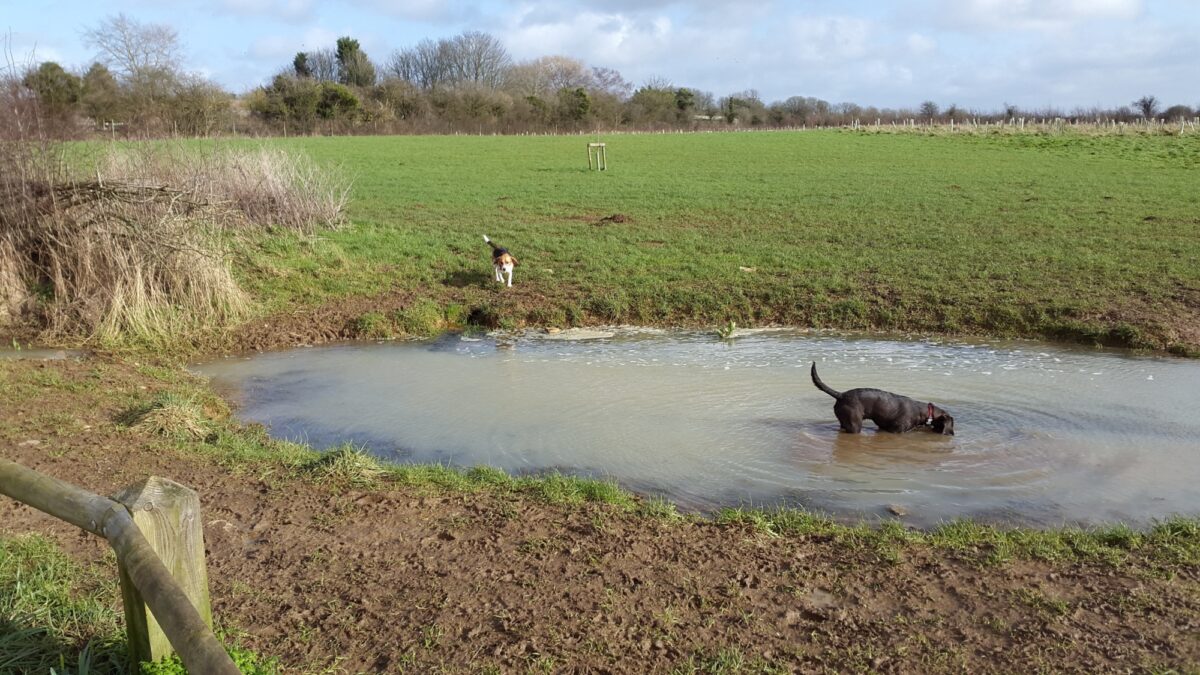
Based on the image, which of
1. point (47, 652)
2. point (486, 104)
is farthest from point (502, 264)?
point (486, 104)

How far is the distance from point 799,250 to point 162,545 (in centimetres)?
1385

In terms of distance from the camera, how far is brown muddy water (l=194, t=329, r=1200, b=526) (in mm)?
6211

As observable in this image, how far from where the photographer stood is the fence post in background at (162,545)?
2842 mm

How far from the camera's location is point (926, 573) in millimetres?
4559

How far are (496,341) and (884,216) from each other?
11.7 m

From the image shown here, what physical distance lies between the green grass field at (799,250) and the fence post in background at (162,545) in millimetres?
9146

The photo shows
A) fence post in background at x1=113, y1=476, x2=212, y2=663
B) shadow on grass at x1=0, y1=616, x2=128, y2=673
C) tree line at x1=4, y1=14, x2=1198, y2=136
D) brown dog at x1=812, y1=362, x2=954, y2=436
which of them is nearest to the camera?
fence post in background at x1=113, y1=476, x2=212, y2=663

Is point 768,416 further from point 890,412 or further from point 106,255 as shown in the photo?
point 106,255

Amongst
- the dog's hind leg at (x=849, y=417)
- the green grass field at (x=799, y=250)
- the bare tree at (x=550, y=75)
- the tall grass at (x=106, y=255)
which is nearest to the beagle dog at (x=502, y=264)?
the green grass field at (x=799, y=250)

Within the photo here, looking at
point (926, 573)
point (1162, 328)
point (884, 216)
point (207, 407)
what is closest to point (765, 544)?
point (926, 573)

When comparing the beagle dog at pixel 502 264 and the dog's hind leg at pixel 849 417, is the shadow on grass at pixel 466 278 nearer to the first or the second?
the beagle dog at pixel 502 264

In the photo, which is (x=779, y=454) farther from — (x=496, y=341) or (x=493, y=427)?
(x=496, y=341)

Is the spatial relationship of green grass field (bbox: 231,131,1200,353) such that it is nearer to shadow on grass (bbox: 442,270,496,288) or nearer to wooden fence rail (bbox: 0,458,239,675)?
shadow on grass (bbox: 442,270,496,288)

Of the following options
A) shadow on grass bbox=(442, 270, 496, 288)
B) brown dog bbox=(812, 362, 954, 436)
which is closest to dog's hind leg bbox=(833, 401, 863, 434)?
brown dog bbox=(812, 362, 954, 436)
